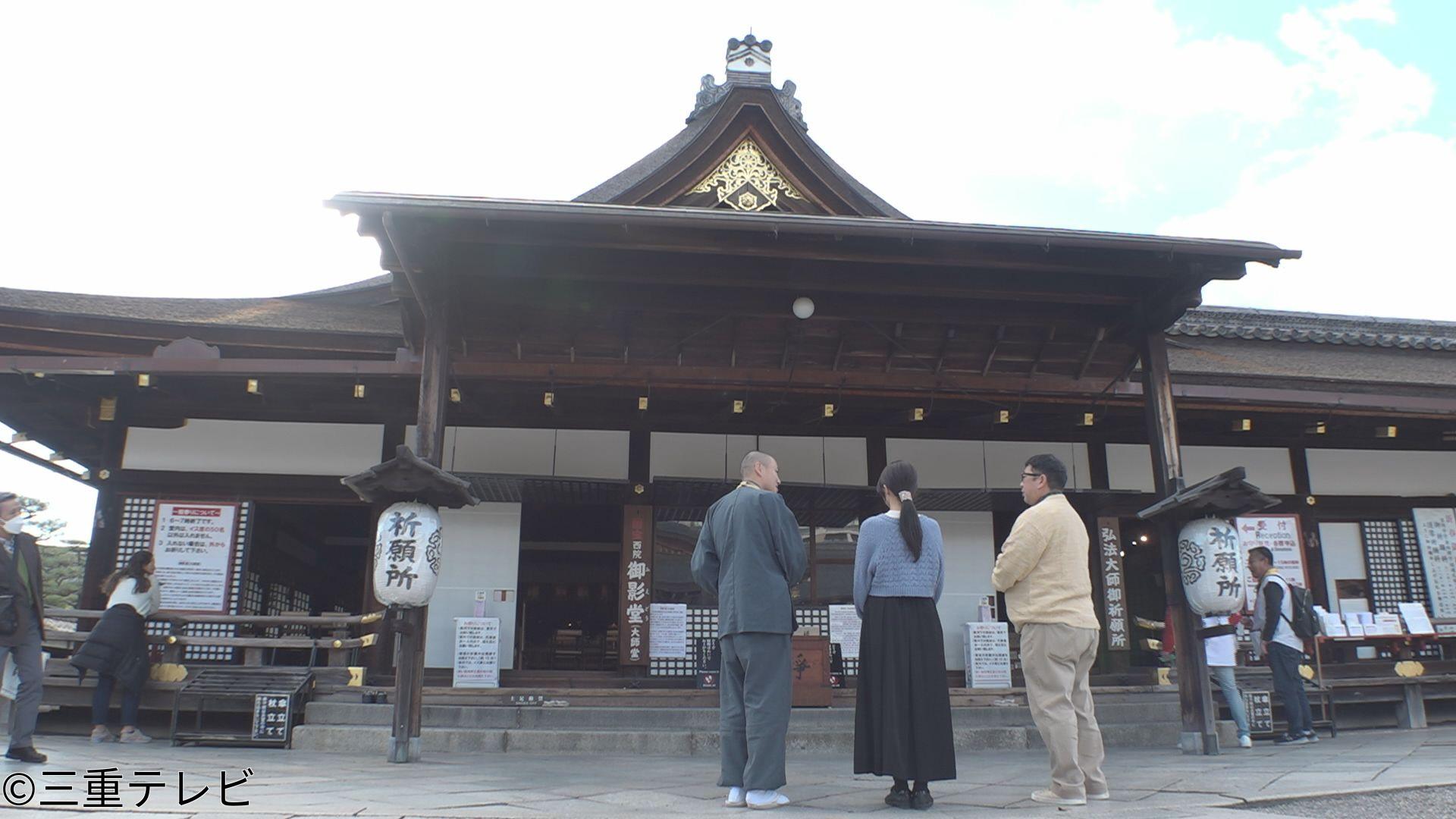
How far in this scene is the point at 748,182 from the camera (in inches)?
424

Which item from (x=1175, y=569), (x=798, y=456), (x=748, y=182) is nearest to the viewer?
(x=1175, y=569)

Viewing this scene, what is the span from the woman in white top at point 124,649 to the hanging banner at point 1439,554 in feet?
42.3

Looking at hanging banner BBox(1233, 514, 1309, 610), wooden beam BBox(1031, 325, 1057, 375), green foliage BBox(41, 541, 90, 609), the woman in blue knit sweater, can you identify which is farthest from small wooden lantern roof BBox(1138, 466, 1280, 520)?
green foliage BBox(41, 541, 90, 609)

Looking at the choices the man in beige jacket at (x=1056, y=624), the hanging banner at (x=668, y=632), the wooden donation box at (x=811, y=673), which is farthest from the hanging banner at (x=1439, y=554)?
the man in beige jacket at (x=1056, y=624)

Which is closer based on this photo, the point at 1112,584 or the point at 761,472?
the point at 761,472

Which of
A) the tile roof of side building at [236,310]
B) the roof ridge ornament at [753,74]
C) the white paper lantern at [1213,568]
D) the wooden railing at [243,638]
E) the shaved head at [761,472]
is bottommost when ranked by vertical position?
the wooden railing at [243,638]

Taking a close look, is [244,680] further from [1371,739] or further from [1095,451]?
[1371,739]

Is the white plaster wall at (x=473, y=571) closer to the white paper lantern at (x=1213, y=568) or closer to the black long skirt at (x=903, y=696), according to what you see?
the black long skirt at (x=903, y=696)

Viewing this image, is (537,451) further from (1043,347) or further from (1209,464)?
(1209,464)

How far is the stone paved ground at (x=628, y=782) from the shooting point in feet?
13.3

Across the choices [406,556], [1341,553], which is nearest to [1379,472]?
[1341,553]

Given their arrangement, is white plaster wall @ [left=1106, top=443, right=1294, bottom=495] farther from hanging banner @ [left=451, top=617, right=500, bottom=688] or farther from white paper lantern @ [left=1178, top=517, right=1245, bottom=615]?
hanging banner @ [left=451, top=617, right=500, bottom=688]

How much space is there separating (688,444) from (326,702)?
426cm

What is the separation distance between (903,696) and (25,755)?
5197mm
